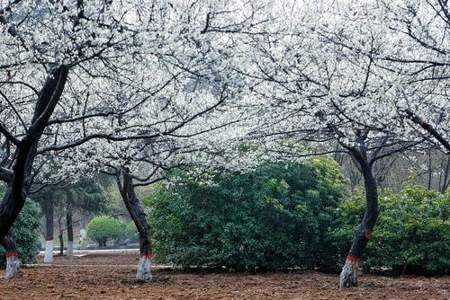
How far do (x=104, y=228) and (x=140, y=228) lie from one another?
20152 millimetres

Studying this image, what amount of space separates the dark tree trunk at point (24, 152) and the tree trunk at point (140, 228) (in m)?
4.29

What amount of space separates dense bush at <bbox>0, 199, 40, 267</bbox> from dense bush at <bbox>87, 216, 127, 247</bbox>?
42.2 ft

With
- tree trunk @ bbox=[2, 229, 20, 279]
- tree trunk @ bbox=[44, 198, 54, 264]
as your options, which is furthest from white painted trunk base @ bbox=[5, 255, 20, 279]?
tree trunk @ bbox=[44, 198, 54, 264]

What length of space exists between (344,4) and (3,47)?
3.93m

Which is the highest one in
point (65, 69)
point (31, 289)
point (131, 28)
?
point (131, 28)

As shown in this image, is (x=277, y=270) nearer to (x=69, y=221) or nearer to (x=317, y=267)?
(x=317, y=267)

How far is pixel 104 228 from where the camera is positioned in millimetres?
29641

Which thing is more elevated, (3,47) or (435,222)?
(3,47)

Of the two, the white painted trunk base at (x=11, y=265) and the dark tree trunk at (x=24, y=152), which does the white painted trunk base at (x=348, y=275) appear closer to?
the dark tree trunk at (x=24, y=152)

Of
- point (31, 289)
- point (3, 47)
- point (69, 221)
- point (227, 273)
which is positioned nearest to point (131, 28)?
point (3, 47)

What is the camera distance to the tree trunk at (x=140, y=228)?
10.1 m

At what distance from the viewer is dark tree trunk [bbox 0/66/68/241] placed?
4.95 m

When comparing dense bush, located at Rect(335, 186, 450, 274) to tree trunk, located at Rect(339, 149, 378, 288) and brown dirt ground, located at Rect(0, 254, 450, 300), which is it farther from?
tree trunk, located at Rect(339, 149, 378, 288)

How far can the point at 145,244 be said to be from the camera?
397 inches
